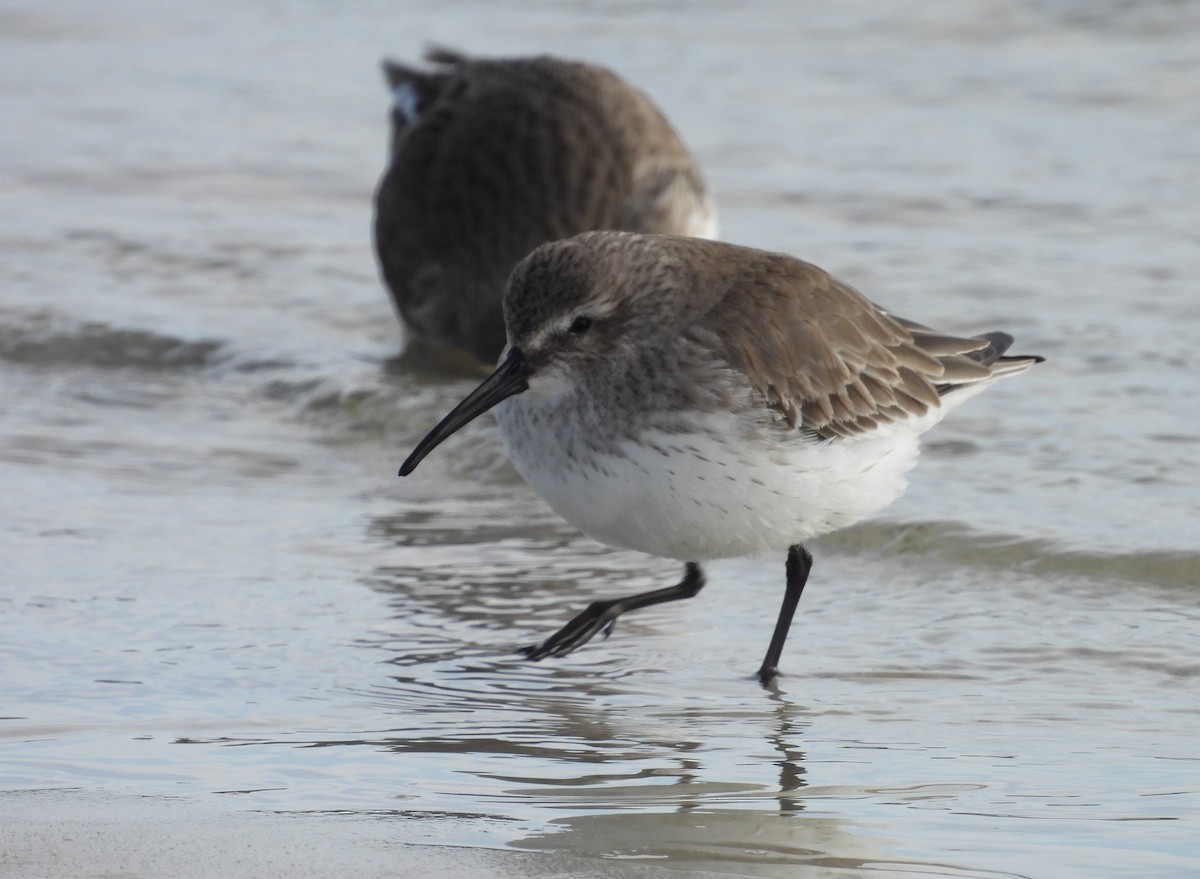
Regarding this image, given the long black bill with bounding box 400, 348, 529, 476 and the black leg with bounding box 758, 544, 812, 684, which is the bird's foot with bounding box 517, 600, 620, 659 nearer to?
the black leg with bounding box 758, 544, 812, 684

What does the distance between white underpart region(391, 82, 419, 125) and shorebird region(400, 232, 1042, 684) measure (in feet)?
14.5

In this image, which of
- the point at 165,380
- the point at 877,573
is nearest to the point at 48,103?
the point at 165,380

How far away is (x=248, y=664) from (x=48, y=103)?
380 inches

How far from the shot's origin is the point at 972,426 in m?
7.83

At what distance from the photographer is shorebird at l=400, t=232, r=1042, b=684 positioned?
5.15 meters

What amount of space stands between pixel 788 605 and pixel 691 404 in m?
0.89

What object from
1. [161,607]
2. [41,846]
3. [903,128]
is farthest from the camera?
[903,128]

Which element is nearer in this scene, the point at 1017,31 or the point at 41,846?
the point at 41,846

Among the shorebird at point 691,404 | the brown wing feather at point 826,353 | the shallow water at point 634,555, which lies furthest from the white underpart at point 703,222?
the shorebird at point 691,404

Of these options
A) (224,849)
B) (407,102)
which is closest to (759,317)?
(224,849)

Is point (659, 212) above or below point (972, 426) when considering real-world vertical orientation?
above

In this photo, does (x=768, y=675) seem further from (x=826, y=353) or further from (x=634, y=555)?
(x=634, y=555)

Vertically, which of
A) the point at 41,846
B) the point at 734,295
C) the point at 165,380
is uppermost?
the point at 734,295

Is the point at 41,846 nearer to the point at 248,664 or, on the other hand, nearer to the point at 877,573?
the point at 248,664
